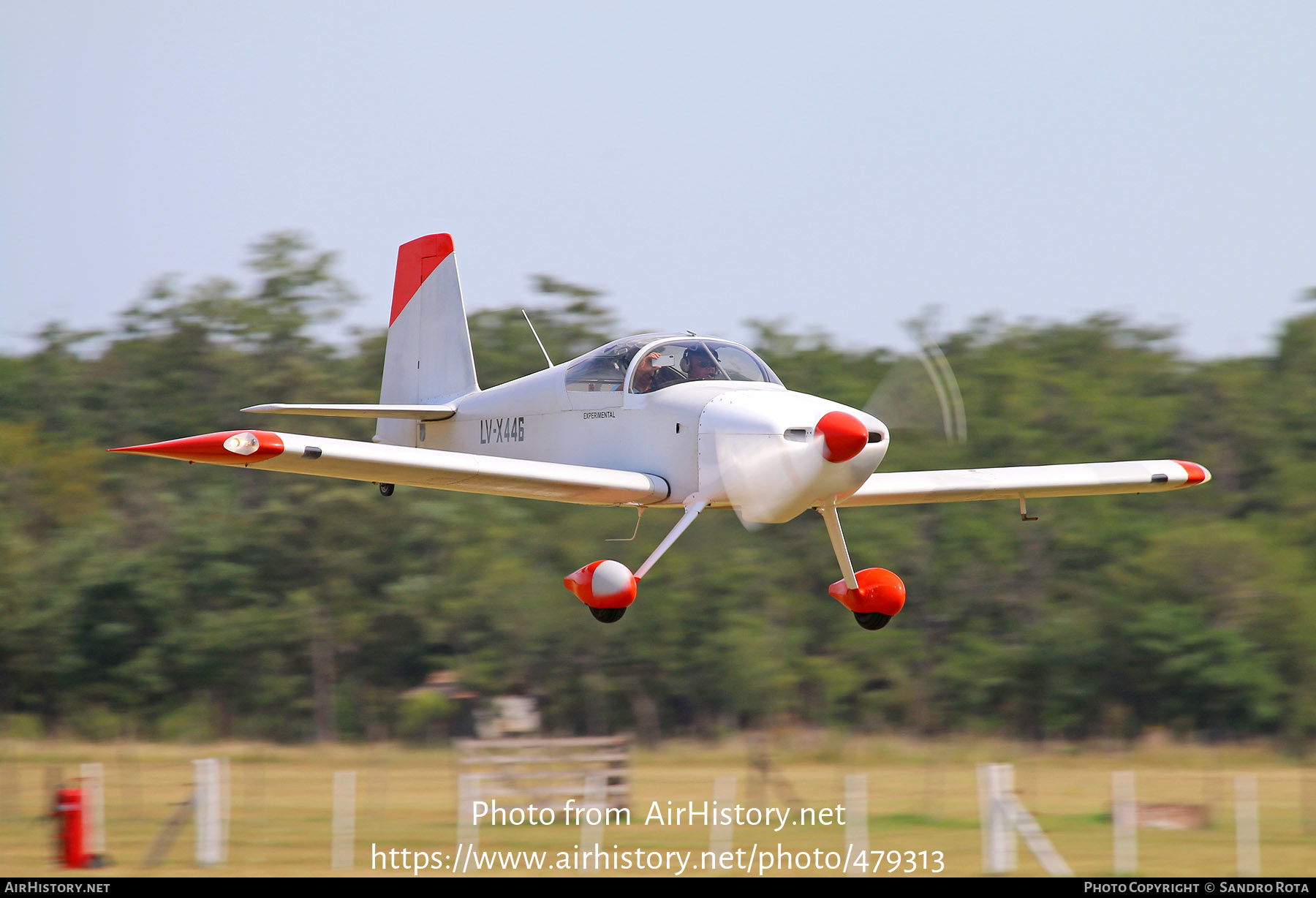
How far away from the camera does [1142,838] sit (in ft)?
46.4

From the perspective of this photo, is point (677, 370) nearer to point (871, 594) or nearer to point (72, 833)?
point (871, 594)

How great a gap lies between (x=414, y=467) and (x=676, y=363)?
2.56m

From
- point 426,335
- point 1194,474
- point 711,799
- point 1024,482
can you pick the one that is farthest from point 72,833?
point 1194,474

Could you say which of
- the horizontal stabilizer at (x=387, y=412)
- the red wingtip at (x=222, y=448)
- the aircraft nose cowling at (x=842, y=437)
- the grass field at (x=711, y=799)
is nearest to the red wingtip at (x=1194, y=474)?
the grass field at (x=711, y=799)

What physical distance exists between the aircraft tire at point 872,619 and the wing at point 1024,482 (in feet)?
3.27

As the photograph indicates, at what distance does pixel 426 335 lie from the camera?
53.1 ft

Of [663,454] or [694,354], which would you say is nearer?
[663,454]

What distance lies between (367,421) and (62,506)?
1401 cm

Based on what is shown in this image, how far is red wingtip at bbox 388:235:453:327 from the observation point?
54.7ft

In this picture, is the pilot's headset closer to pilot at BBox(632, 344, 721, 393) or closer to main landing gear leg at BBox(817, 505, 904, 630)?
pilot at BBox(632, 344, 721, 393)

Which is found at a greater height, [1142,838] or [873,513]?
[873,513]
